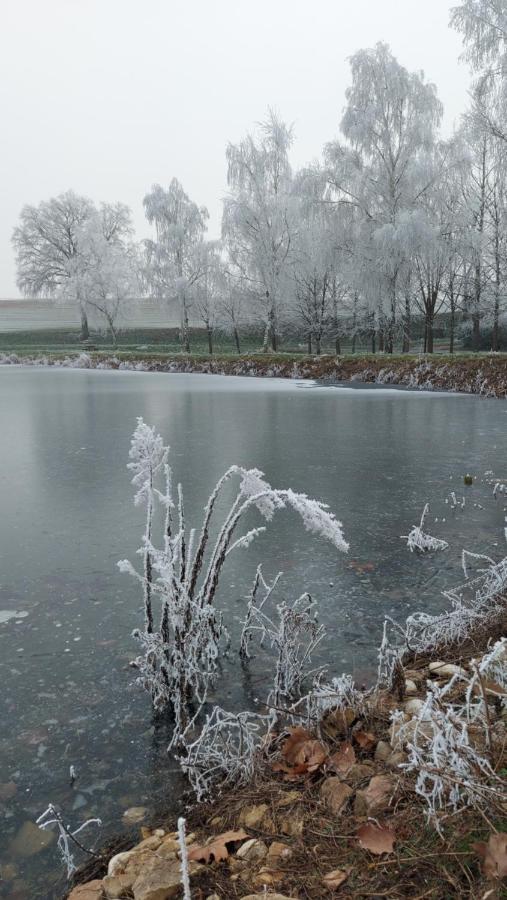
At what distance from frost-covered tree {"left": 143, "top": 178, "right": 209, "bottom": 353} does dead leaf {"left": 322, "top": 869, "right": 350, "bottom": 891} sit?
1385 inches

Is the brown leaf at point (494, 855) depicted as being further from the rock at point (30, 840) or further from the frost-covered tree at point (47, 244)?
the frost-covered tree at point (47, 244)

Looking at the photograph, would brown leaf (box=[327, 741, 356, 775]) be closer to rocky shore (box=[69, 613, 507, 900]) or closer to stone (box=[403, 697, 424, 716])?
rocky shore (box=[69, 613, 507, 900])

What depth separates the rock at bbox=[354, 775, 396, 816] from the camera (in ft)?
6.01

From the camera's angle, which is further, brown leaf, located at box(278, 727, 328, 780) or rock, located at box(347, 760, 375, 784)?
brown leaf, located at box(278, 727, 328, 780)

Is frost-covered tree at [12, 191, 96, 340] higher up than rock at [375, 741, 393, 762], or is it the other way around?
frost-covered tree at [12, 191, 96, 340]

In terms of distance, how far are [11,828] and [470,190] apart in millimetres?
30090

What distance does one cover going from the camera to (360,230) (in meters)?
22.8

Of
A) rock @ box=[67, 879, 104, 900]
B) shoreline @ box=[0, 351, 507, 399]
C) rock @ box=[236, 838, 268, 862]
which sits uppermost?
shoreline @ box=[0, 351, 507, 399]

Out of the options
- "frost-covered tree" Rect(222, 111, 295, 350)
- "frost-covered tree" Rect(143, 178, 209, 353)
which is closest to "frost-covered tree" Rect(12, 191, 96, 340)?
"frost-covered tree" Rect(143, 178, 209, 353)

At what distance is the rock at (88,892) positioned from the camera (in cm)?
171

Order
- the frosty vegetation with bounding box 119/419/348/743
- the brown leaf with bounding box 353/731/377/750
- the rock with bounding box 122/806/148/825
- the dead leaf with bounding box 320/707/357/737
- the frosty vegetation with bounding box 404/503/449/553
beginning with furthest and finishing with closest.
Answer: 1. the frosty vegetation with bounding box 404/503/449/553
2. the frosty vegetation with bounding box 119/419/348/743
3. the dead leaf with bounding box 320/707/357/737
4. the brown leaf with bounding box 353/731/377/750
5. the rock with bounding box 122/806/148/825

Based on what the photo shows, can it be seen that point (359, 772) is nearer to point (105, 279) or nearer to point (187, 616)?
point (187, 616)

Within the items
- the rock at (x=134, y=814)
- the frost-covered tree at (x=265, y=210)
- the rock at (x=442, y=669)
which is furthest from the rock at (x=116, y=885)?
the frost-covered tree at (x=265, y=210)

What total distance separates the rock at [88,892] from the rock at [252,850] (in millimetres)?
403
